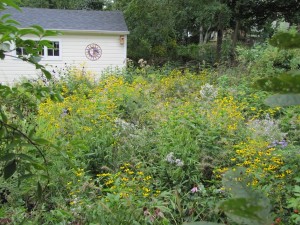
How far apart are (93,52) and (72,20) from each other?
1.64 m

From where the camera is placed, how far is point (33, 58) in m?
1.03

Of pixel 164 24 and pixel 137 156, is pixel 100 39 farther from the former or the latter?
pixel 137 156

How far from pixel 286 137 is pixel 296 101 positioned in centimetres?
392

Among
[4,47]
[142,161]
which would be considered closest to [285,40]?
[4,47]

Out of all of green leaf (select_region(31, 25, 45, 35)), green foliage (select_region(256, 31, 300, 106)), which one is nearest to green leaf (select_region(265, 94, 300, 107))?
green foliage (select_region(256, 31, 300, 106))

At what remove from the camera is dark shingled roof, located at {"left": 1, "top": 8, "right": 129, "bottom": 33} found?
12219mm

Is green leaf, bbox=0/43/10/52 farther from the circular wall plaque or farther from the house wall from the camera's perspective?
the circular wall plaque

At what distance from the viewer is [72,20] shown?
12.7 meters

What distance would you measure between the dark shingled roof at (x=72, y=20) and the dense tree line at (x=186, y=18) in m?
0.81

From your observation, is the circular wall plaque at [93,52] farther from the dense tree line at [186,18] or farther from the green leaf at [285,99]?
the green leaf at [285,99]

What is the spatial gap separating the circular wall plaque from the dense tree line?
7.54ft

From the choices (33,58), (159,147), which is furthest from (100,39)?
(33,58)

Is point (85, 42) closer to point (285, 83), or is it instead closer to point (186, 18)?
point (186, 18)

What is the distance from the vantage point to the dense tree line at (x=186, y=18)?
11.9m
